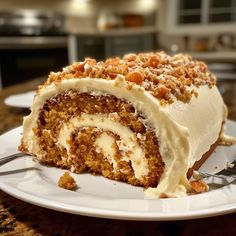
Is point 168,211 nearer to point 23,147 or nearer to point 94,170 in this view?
point 94,170

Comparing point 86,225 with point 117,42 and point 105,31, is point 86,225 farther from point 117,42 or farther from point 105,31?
point 105,31

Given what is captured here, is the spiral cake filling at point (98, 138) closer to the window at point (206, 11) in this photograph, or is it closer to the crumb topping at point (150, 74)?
the crumb topping at point (150, 74)

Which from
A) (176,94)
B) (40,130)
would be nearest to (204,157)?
(176,94)

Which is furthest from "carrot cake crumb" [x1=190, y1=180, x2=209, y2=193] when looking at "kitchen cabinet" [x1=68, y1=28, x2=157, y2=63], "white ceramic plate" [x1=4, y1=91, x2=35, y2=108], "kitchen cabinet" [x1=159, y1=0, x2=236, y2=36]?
"kitchen cabinet" [x1=159, y1=0, x2=236, y2=36]

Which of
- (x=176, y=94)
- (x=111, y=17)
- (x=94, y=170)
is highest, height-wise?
(x=111, y=17)

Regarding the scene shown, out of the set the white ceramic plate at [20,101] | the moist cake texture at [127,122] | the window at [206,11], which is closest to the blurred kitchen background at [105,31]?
the window at [206,11]

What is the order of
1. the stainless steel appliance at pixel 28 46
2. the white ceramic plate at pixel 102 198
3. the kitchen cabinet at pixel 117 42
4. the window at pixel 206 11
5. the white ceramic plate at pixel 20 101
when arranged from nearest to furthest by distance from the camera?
the white ceramic plate at pixel 102 198 < the white ceramic plate at pixel 20 101 < the stainless steel appliance at pixel 28 46 < the kitchen cabinet at pixel 117 42 < the window at pixel 206 11
